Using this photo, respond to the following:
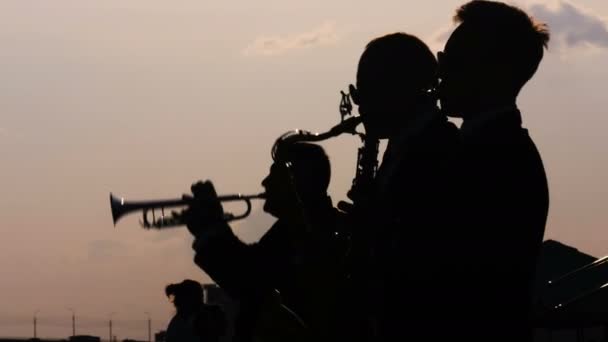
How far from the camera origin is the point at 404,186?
4812mm

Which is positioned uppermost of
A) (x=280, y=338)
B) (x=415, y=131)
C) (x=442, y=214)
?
(x=415, y=131)

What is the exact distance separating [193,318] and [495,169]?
8.64m

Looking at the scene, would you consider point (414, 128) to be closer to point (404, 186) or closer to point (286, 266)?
point (404, 186)

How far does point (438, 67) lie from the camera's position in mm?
5137

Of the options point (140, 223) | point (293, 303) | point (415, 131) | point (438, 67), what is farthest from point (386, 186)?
point (140, 223)

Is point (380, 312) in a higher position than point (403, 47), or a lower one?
lower

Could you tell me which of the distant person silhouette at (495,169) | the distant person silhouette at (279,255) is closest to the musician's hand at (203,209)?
the distant person silhouette at (279,255)

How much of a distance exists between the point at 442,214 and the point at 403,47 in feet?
2.56

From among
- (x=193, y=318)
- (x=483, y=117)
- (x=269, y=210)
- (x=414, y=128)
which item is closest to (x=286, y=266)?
(x=269, y=210)

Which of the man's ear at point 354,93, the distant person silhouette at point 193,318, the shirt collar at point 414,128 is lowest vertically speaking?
the distant person silhouette at point 193,318

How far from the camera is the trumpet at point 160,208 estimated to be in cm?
564

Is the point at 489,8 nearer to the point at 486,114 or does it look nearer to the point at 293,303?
the point at 486,114

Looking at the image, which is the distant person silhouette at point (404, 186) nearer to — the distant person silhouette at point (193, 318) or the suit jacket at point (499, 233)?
the suit jacket at point (499, 233)

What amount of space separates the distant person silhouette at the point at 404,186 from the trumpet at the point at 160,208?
86 centimetres
